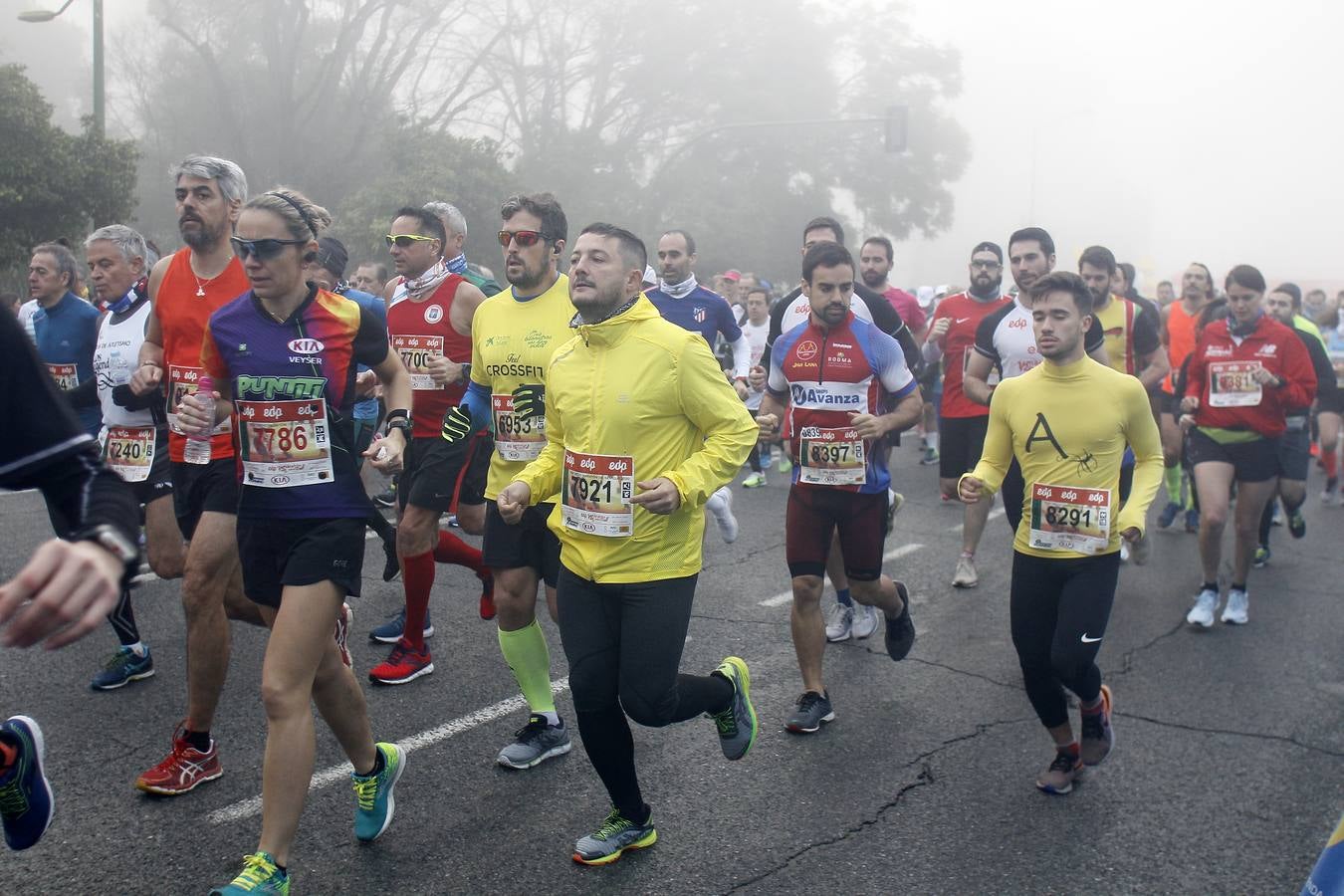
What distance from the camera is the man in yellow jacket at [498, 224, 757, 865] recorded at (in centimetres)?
377

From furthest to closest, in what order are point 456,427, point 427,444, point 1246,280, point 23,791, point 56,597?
point 1246,280 < point 427,444 < point 456,427 < point 23,791 < point 56,597

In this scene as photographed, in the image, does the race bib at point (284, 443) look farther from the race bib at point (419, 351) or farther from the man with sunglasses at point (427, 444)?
the race bib at point (419, 351)

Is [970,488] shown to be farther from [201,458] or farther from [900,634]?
[201,458]

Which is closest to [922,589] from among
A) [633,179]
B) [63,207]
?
[63,207]

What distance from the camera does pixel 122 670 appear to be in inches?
214

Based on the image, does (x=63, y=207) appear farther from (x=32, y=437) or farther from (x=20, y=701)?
(x=32, y=437)

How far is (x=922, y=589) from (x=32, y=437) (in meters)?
6.26

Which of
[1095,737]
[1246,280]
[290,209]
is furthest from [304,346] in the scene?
[1246,280]

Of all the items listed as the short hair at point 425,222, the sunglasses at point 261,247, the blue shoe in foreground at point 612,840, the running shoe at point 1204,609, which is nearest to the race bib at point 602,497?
the blue shoe in foreground at point 612,840

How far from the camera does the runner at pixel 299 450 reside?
12.4 feet

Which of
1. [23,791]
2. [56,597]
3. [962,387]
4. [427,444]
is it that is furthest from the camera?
[962,387]

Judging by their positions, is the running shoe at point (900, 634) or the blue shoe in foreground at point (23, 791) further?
the running shoe at point (900, 634)

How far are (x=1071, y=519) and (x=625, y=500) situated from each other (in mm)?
1830

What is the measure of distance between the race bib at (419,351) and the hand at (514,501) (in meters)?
2.27
